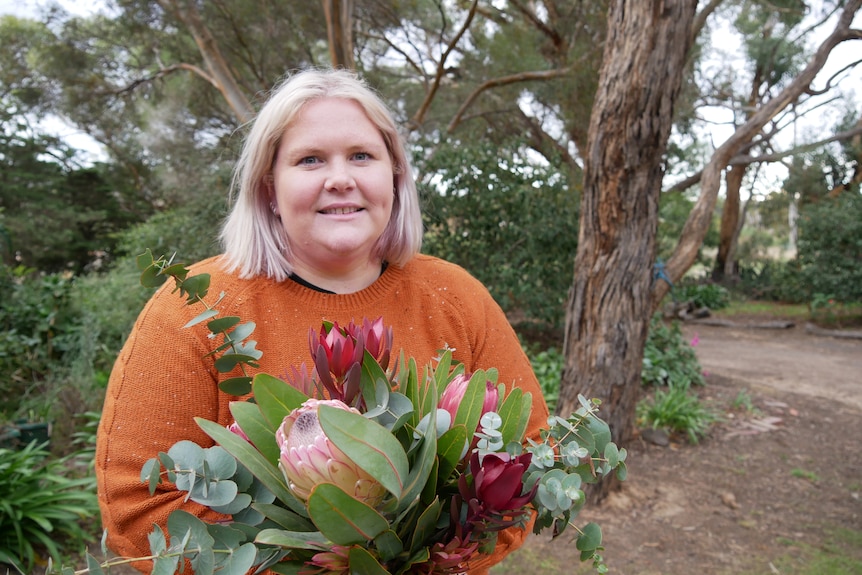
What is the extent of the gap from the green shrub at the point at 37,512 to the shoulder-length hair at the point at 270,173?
Result: 2401mm

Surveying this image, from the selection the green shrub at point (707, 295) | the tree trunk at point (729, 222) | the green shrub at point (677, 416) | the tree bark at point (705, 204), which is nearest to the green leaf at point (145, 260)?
the tree bark at point (705, 204)

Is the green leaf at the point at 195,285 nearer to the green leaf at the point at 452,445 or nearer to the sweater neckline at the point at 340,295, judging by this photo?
the green leaf at the point at 452,445

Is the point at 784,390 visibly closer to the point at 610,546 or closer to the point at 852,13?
the point at 852,13

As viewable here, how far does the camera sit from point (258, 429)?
726 millimetres

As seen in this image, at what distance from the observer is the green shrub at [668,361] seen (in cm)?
615

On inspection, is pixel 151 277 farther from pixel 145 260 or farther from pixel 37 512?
pixel 37 512

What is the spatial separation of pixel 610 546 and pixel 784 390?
4501mm

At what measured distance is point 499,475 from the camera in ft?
2.14

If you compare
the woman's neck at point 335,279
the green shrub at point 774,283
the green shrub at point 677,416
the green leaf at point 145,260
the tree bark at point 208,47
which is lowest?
the green shrub at point 677,416

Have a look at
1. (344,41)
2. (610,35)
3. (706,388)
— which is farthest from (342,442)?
(344,41)

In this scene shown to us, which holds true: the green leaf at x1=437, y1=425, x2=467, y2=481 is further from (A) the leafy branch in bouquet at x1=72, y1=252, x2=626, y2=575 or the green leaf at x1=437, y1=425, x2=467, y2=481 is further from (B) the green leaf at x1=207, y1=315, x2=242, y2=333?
(B) the green leaf at x1=207, y1=315, x2=242, y2=333

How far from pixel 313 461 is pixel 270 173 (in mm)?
1014

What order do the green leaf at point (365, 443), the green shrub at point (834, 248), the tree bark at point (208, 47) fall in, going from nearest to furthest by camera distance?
the green leaf at point (365, 443), the tree bark at point (208, 47), the green shrub at point (834, 248)

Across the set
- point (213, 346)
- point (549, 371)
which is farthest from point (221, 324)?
point (549, 371)
